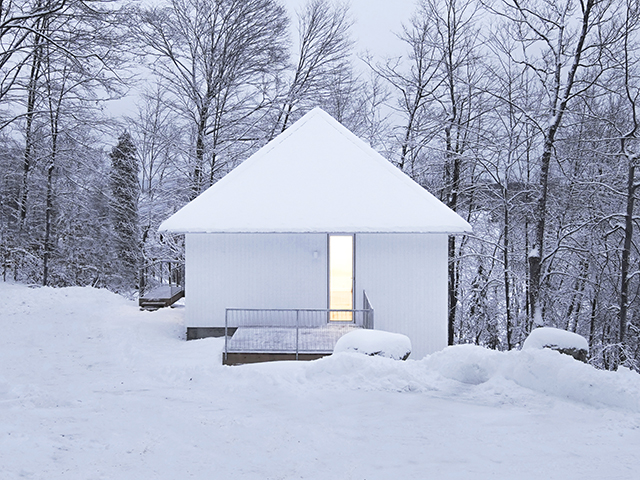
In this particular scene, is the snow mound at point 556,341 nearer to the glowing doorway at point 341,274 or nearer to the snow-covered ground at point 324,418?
the snow-covered ground at point 324,418

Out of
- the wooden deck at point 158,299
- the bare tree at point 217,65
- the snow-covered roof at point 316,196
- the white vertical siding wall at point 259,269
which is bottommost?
the wooden deck at point 158,299

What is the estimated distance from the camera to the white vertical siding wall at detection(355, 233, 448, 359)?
500 inches

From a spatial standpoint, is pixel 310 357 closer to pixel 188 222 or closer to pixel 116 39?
pixel 188 222

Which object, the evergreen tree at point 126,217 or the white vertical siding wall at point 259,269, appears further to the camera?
the evergreen tree at point 126,217

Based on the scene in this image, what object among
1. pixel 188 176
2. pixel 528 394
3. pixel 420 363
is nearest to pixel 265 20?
pixel 188 176

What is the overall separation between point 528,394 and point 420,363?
1.80m

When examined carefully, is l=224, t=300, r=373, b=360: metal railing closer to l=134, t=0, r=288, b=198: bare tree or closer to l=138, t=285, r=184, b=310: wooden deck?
l=138, t=285, r=184, b=310: wooden deck

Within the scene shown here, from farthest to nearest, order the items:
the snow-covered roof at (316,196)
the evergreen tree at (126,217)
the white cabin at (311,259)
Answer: the evergreen tree at (126,217), the white cabin at (311,259), the snow-covered roof at (316,196)

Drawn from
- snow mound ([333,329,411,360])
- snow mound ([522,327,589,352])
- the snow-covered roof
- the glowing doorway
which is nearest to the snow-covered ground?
snow mound ([333,329,411,360])

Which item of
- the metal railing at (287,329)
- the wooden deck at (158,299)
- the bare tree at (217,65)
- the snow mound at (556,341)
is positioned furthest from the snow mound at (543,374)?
the bare tree at (217,65)

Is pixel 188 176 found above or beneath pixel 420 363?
above

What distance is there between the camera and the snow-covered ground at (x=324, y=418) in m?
4.77

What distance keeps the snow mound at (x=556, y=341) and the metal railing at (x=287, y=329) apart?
3397mm

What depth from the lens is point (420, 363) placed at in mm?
8328
